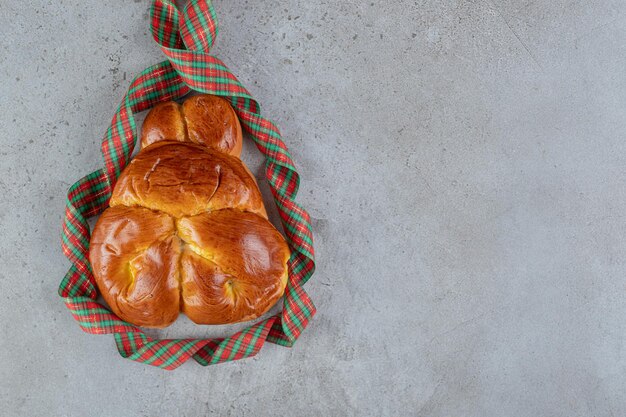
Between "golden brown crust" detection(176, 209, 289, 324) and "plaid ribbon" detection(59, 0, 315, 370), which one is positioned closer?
"golden brown crust" detection(176, 209, 289, 324)

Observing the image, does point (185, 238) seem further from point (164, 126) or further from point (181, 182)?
point (164, 126)

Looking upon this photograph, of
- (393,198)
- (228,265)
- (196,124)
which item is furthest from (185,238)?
(393,198)

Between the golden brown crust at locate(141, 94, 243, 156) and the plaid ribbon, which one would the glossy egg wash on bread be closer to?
the golden brown crust at locate(141, 94, 243, 156)

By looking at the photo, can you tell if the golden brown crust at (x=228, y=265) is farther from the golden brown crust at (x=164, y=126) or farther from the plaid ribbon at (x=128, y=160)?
the golden brown crust at (x=164, y=126)

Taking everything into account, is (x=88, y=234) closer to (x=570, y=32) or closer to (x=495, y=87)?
(x=495, y=87)

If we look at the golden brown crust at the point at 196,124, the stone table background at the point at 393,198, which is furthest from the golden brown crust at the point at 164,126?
the stone table background at the point at 393,198

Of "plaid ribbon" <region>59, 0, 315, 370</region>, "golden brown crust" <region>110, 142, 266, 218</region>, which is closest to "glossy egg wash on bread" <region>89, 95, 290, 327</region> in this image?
"golden brown crust" <region>110, 142, 266, 218</region>

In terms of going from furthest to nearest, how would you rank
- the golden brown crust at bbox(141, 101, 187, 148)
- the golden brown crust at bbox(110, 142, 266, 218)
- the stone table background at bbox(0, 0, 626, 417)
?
1. the stone table background at bbox(0, 0, 626, 417)
2. the golden brown crust at bbox(141, 101, 187, 148)
3. the golden brown crust at bbox(110, 142, 266, 218)
